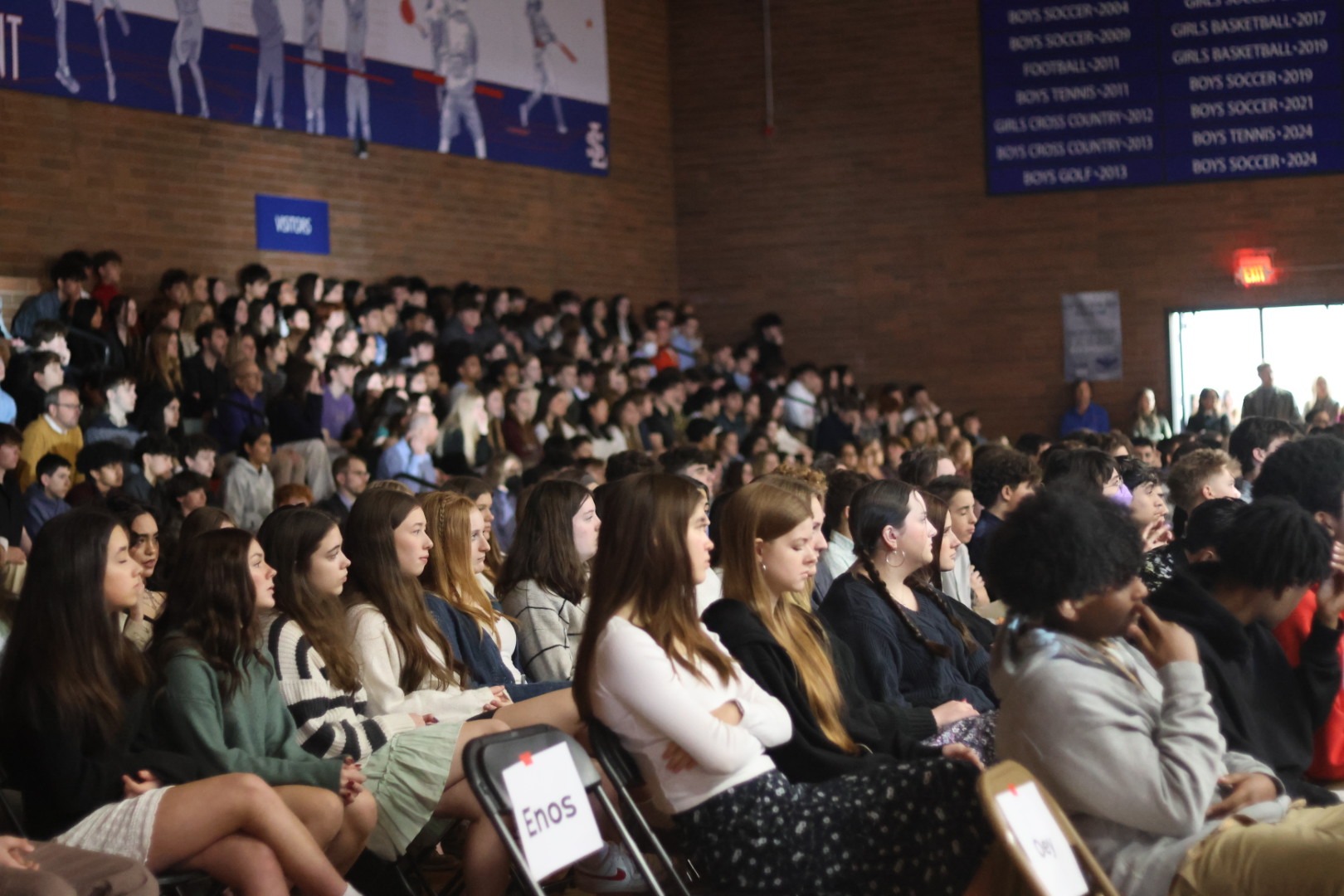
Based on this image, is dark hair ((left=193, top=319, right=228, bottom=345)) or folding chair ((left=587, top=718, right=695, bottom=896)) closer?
folding chair ((left=587, top=718, right=695, bottom=896))

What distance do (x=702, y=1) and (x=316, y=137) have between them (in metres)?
5.41

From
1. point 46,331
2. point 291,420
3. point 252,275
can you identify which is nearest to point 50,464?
point 46,331

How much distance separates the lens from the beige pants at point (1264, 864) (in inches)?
102

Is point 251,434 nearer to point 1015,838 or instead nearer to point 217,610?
point 217,610

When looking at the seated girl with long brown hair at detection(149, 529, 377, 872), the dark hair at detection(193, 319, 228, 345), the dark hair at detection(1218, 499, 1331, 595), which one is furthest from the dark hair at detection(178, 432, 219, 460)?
the dark hair at detection(1218, 499, 1331, 595)

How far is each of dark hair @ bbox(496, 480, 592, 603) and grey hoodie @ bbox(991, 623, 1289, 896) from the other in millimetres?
2314

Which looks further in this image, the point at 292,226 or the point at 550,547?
the point at 292,226

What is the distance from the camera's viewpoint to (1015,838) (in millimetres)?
2453

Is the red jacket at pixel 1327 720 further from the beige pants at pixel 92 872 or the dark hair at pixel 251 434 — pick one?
the dark hair at pixel 251 434

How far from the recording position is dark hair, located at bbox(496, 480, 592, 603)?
4863mm

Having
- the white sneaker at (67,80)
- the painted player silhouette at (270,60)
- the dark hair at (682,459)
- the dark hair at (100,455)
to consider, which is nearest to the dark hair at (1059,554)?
the dark hair at (682,459)

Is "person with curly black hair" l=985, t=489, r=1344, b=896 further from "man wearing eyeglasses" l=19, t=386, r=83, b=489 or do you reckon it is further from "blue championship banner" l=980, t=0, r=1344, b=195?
"blue championship banner" l=980, t=0, r=1344, b=195

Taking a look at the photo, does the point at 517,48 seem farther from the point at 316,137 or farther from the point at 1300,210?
the point at 1300,210

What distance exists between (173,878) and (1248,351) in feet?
43.1
